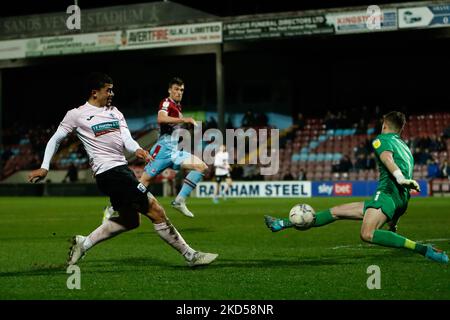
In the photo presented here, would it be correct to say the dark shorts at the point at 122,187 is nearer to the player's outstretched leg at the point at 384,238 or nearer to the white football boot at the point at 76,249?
the white football boot at the point at 76,249

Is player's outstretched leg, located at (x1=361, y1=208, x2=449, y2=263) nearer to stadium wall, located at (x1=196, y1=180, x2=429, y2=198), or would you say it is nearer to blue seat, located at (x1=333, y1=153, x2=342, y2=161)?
stadium wall, located at (x1=196, y1=180, x2=429, y2=198)

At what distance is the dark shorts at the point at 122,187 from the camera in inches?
319

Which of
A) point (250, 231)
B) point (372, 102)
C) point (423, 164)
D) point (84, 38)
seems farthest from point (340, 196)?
point (250, 231)

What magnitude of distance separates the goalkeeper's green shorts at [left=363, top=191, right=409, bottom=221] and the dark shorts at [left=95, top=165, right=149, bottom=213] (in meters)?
2.61

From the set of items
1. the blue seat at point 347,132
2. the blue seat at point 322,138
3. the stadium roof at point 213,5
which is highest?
the stadium roof at point 213,5

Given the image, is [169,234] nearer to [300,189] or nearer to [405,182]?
[405,182]

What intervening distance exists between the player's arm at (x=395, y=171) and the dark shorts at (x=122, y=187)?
2.72 m

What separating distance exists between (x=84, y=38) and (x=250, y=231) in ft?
85.6

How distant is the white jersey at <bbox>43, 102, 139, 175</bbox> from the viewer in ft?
26.8

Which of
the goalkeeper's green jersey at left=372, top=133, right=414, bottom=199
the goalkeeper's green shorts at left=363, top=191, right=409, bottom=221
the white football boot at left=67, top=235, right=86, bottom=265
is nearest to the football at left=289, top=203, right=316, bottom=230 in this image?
the goalkeeper's green shorts at left=363, top=191, right=409, bottom=221

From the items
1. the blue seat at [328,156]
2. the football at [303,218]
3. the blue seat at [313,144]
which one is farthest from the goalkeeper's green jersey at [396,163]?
the blue seat at [313,144]

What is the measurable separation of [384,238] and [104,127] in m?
3.38

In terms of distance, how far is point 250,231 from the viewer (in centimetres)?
1462

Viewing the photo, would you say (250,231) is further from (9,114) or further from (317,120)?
(9,114)
